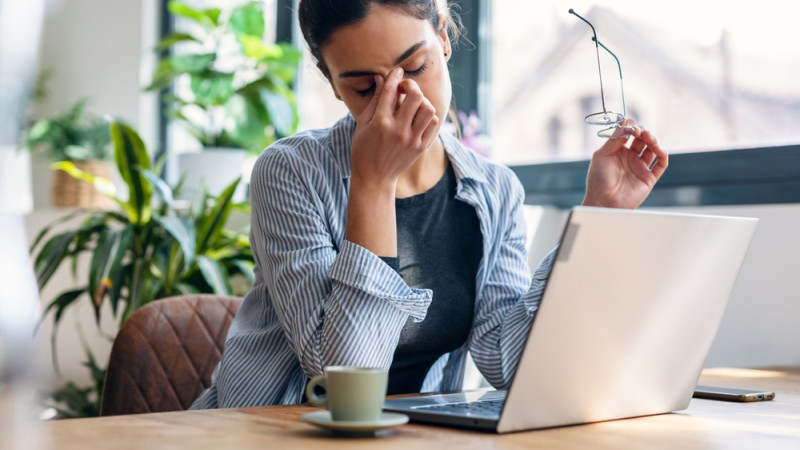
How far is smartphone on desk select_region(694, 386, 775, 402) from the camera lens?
1.01 metres

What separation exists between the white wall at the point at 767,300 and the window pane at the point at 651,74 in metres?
0.24

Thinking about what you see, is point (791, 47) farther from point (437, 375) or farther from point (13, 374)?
point (13, 374)

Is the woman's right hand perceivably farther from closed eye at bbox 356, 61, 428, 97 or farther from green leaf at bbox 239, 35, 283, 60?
green leaf at bbox 239, 35, 283, 60

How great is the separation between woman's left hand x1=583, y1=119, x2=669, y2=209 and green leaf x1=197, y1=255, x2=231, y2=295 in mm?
1282

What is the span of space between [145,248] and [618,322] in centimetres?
192

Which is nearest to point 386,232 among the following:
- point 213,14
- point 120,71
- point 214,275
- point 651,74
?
point 651,74

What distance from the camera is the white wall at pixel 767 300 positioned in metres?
1.53

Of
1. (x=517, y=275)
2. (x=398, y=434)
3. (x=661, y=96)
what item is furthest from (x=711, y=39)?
(x=398, y=434)

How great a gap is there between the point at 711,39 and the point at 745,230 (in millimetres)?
1114

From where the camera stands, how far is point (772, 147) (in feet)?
5.54

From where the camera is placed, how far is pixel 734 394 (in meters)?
1.02

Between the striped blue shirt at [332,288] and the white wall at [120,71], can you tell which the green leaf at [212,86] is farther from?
the striped blue shirt at [332,288]

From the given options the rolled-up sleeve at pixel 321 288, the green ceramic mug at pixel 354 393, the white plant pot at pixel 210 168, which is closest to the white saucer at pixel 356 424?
the green ceramic mug at pixel 354 393

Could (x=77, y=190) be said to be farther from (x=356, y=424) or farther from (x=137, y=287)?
(x=356, y=424)
